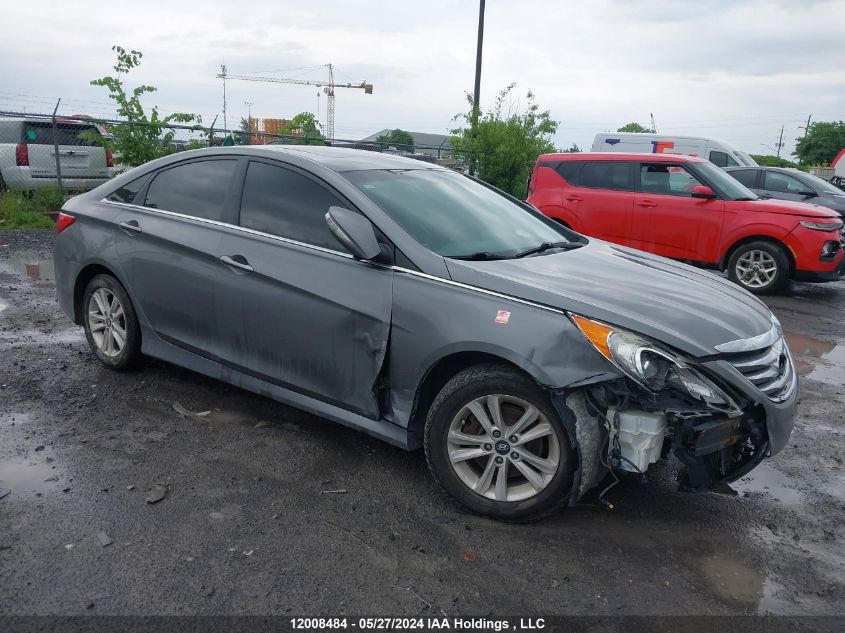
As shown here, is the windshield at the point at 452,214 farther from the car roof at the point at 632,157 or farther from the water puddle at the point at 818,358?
the car roof at the point at 632,157

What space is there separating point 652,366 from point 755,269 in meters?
7.80

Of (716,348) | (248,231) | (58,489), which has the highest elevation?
(248,231)

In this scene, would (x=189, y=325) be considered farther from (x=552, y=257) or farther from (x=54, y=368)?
(x=552, y=257)

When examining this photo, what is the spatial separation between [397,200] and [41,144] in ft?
37.4

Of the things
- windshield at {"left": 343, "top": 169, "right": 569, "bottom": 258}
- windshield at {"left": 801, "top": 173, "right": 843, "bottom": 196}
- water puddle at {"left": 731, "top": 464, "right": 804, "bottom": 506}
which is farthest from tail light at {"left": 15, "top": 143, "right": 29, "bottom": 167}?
windshield at {"left": 801, "top": 173, "right": 843, "bottom": 196}

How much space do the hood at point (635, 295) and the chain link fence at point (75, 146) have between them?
9484mm

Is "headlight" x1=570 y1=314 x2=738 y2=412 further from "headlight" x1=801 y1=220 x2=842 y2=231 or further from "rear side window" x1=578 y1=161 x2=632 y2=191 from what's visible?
"rear side window" x1=578 y1=161 x2=632 y2=191

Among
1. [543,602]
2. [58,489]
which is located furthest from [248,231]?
[543,602]

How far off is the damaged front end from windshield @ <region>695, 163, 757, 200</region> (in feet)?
25.0

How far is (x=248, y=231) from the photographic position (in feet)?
13.7

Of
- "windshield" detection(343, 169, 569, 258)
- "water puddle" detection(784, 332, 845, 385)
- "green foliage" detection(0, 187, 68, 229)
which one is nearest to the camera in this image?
"windshield" detection(343, 169, 569, 258)

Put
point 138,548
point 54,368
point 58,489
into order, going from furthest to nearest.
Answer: point 54,368 < point 58,489 < point 138,548

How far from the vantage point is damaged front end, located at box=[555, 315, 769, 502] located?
304cm

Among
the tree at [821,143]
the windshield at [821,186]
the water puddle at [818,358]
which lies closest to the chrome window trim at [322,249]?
the water puddle at [818,358]
